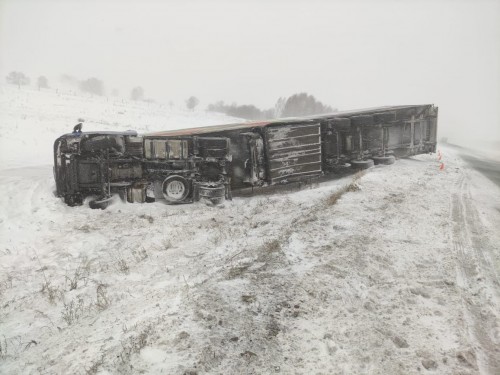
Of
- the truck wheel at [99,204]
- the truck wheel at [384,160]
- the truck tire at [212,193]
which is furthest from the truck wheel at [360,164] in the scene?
the truck wheel at [99,204]

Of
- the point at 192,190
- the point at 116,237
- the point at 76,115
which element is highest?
the point at 76,115

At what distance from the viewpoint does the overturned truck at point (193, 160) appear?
9.29m

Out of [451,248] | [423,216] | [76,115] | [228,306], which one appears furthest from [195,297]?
[76,115]

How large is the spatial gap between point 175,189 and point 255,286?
19.4 ft

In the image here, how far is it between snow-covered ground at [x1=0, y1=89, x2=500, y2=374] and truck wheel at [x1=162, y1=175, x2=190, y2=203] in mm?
429

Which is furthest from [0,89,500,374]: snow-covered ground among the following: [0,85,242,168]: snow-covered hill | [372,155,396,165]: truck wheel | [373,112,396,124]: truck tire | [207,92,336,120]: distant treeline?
[207,92,336,120]: distant treeline

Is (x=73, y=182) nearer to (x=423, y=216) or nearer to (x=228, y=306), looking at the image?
(x=228, y=306)

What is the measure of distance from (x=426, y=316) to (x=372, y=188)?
220 inches

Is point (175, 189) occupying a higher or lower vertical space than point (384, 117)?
lower

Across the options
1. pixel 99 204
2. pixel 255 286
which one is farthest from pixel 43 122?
pixel 255 286

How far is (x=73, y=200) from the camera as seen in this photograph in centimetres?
925

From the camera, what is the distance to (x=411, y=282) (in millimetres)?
4789

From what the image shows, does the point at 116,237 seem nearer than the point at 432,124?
Yes

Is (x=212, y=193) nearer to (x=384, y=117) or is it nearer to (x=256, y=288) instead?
(x=256, y=288)
